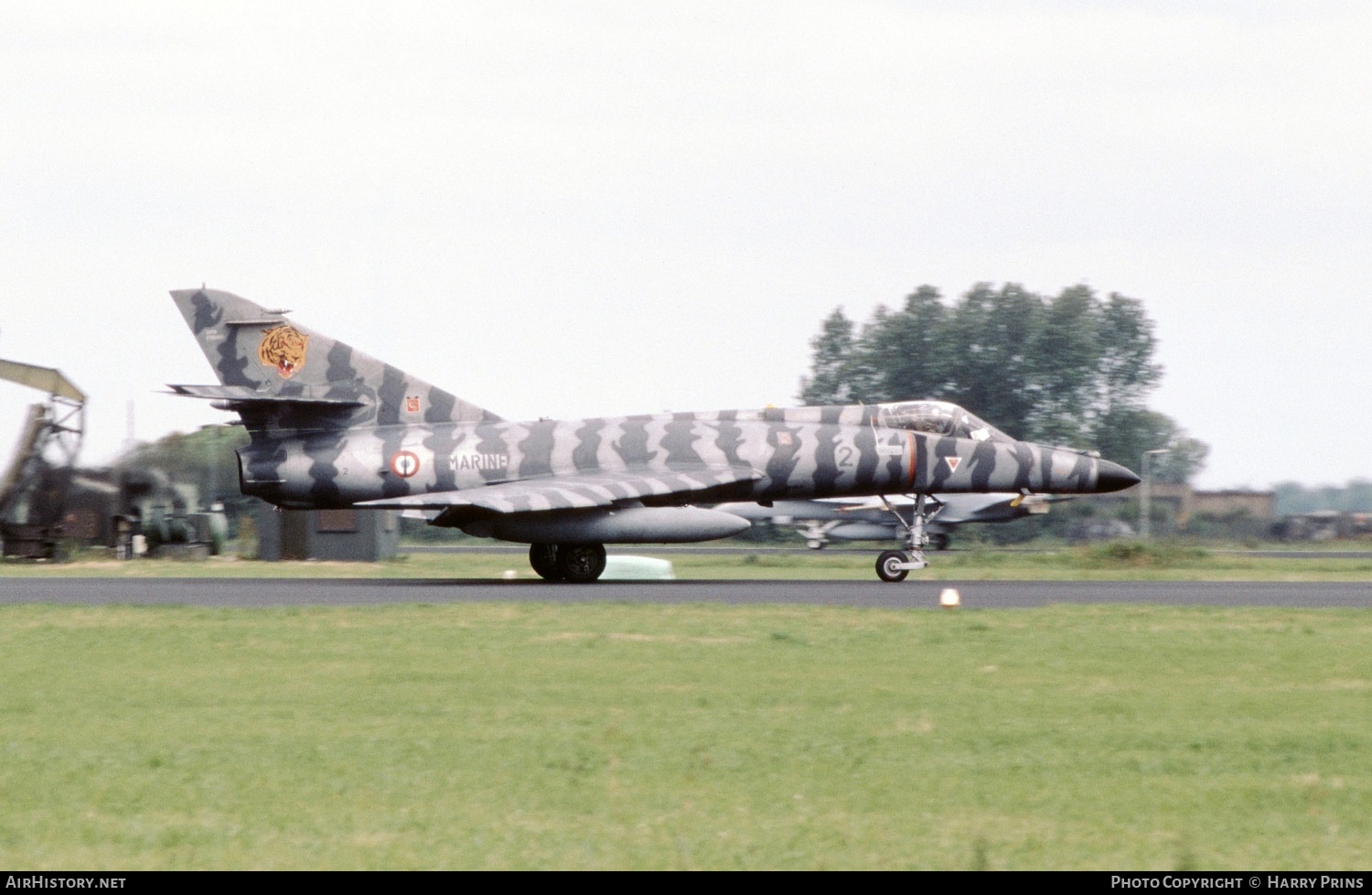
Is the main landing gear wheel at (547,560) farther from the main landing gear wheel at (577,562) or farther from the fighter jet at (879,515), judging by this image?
the fighter jet at (879,515)

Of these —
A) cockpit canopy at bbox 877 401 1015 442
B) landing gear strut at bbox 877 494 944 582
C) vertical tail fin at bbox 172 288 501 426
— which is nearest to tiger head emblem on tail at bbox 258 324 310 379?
vertical tail fin at bbox 172 288 501 426

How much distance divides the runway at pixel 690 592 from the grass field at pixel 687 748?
4986 mm

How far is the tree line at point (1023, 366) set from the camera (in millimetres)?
74125

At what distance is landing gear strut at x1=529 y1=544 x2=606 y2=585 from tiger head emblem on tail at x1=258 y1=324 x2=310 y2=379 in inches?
207

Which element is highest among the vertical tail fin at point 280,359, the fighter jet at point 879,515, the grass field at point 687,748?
the vertical tail fin at point 280,359

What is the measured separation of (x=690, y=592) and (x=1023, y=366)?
5477 cm

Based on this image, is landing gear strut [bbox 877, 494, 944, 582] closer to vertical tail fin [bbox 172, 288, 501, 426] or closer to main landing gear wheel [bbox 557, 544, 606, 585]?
main landing gear wheel [bbox 557, 544, 606, 585]

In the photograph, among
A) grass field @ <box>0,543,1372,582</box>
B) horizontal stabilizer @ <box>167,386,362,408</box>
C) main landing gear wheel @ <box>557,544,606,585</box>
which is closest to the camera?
horizontal stabilizer @ <box>167,386,362,408</box>

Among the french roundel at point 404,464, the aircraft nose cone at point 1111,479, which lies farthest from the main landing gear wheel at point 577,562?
the aircraft nose cone at point 1111,479

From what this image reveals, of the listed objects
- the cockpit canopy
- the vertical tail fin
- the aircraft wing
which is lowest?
the aircraft wing

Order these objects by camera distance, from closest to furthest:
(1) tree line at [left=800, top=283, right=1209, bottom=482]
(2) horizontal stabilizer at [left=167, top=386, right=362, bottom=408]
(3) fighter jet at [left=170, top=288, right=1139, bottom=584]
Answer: (2) horizontal stabilizer at [left=167, top=386, right=362, bottom=408]
(3) fighter jet at [left=170, top=288, right=1139, bottom=584]
(1) tree line at [left=800, top=283, right=1209, bottom=482]

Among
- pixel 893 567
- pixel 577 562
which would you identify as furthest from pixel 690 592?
pixel 893 567

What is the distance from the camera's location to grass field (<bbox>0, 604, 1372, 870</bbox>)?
7473 millimetres

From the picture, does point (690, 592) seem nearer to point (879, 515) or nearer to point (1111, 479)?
point (1111, 479)
